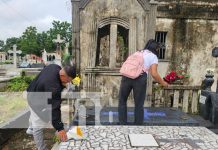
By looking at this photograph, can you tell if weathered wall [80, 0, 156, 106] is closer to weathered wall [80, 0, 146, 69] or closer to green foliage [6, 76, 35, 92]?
weathered wall [80, 0, 146, 69]

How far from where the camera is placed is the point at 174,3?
12.6m

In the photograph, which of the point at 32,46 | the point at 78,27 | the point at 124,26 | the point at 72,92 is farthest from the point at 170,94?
the point at 32,46

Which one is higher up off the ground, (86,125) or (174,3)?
(174,3)

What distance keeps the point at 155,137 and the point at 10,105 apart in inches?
213

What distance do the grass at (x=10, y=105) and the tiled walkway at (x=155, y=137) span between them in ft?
9.49

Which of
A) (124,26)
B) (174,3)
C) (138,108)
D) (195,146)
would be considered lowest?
(195,146)

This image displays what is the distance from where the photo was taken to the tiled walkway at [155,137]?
365 cm

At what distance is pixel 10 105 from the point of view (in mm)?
7629

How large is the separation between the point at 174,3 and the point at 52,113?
1114cm

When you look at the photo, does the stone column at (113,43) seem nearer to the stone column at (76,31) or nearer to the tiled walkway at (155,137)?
the stone column at (76,31)

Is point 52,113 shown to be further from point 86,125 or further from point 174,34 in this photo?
point 174,34

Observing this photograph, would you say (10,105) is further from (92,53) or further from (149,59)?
(149,59)

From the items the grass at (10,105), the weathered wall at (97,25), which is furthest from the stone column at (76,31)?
the grass at (10,105)

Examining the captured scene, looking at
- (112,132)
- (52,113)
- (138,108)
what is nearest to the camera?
(52,113)
